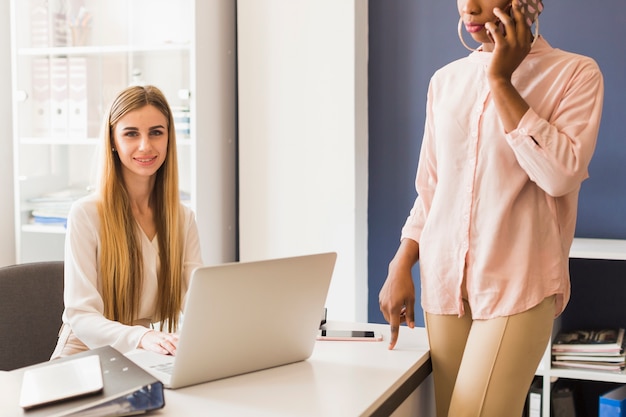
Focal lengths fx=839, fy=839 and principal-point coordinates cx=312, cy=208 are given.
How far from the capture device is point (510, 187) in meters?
1.70

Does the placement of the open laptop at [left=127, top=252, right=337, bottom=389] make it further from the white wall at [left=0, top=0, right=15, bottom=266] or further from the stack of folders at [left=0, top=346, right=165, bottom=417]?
the white wall at [left=0, top=0, right=15, bottom=266]

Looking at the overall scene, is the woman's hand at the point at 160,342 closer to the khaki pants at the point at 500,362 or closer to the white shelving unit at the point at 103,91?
the khaki pants at the point at 500,362

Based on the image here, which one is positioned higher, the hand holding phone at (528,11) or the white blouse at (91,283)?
the hand holding phone at (528,11)

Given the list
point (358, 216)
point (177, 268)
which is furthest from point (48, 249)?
point (177, 268)

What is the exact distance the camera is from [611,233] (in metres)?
3.17

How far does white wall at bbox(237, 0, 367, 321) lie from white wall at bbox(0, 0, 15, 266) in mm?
1140

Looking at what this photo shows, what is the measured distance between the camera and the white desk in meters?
1.40

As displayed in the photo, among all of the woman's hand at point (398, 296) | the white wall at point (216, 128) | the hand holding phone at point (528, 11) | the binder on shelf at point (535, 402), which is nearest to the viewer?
the hand holding phone at point (528, 11)

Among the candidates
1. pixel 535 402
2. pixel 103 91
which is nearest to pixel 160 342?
pixel 535 402

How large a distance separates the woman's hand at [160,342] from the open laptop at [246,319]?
26 millimetres

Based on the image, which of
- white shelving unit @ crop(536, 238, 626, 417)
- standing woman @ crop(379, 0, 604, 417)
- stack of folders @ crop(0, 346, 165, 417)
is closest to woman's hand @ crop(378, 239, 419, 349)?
standing woman @ crop(379, 0, 604, 417)

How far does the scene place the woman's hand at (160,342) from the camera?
173 cm

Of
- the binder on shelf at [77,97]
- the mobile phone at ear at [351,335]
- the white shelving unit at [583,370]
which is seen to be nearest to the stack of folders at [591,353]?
the white shelving unit at [583,370]

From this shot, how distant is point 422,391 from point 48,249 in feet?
8.35
